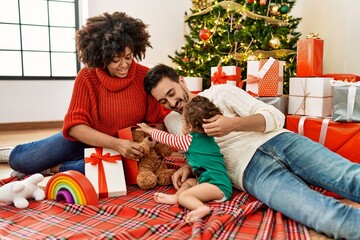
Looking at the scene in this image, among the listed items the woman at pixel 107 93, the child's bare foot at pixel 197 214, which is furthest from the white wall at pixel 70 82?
the child's bare foot at pixel 197 214

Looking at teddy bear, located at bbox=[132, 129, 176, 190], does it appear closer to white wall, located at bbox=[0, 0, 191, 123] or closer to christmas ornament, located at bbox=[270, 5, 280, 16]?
christmas ornament, located at bbox=[270, 5, 280, 16]

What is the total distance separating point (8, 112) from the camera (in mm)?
3990

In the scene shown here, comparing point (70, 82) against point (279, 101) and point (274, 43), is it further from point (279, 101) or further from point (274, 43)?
point (279, 101)

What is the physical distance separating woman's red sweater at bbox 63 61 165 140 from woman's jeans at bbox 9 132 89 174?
167mm

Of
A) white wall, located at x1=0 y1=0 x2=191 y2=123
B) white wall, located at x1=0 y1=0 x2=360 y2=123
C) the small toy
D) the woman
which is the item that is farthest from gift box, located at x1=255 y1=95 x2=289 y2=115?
white wall, located at x1=0 y1=0 x2=191 y2=123

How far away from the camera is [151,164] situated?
1.67 m

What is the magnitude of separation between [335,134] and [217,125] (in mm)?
1062

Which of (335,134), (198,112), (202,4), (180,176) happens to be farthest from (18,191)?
(202,4)

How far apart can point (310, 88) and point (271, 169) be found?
114 centimetres

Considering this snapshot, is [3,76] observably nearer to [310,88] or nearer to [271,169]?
[310,88]

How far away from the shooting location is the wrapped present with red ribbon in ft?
6.38

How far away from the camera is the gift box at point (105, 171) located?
4.90ft

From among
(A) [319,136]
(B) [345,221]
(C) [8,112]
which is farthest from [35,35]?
(B) [345,221]

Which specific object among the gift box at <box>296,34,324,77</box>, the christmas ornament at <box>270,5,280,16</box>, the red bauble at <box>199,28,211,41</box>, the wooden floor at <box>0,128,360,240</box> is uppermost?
the christmas ornament at <box>270,5,280,16</box>
